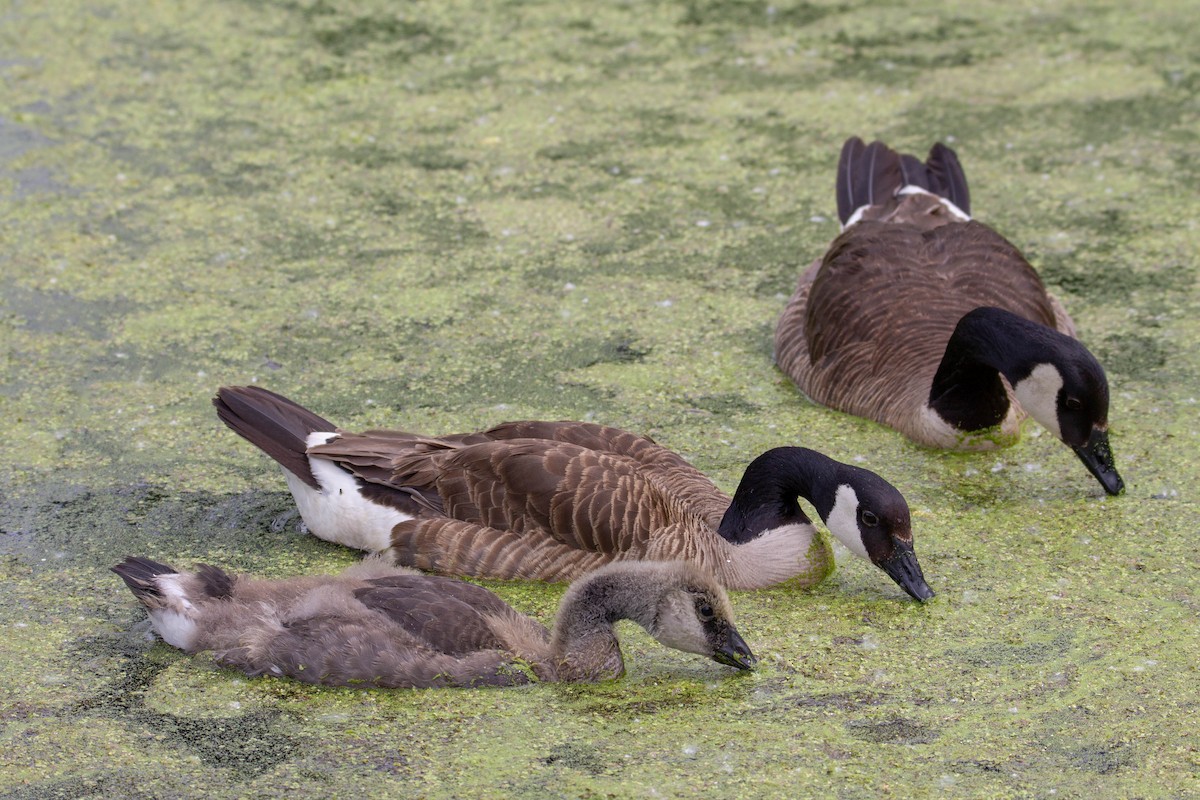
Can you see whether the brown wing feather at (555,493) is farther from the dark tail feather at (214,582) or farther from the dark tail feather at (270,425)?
the dark tail feather at (214,582)

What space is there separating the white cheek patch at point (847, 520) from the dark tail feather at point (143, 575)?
7.77ft

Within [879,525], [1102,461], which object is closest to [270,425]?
[879,525]

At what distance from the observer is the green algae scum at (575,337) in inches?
187

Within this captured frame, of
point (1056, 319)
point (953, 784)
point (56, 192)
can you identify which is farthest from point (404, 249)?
point (953, 784)

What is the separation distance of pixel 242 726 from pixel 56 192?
5.28 metres

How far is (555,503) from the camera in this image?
18.6ft

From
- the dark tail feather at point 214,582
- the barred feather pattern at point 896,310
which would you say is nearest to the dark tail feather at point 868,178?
the barred feather pattern at point 896,310

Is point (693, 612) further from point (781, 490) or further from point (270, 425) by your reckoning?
point (270, 425)

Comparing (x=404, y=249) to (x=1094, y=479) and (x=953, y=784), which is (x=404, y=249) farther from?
(x=953, y=784)

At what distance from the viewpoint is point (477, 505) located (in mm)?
5781

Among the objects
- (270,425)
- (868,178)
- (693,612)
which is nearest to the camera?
(693,612)

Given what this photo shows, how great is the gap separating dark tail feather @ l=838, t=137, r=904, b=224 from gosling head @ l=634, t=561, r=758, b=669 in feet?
12.0

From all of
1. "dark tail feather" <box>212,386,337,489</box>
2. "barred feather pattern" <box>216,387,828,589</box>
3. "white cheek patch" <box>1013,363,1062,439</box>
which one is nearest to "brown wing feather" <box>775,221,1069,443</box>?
"white cheek patch" <box>1013,363,1062,439</box>

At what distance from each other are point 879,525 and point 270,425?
231 cm
